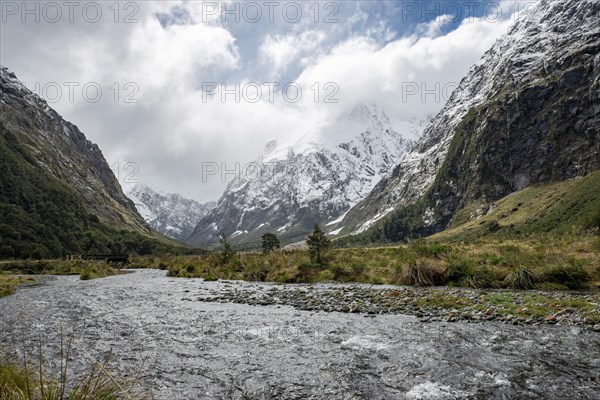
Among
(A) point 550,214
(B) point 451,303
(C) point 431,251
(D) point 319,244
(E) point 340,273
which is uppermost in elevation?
(A) point 550,214

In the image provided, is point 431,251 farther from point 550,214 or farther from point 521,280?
point 550,214

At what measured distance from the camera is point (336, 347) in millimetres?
15719

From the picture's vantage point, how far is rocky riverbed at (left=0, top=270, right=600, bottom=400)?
38.0 ft

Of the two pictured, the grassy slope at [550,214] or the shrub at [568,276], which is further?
the grassy slope at [550,214]

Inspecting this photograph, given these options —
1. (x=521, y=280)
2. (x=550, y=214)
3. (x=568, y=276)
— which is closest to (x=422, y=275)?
(x=521, y=280)

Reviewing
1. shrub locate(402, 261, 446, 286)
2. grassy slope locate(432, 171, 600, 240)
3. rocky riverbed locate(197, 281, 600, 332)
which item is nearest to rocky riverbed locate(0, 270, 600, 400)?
rocky riverbed locate(197, 281, 600, 332)

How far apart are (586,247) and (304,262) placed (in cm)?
2791

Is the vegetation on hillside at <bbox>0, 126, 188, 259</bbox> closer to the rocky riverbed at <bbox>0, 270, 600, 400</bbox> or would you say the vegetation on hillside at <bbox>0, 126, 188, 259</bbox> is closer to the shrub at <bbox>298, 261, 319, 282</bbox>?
the shrub at <bbox>298, 261, 319, 282</bbox>

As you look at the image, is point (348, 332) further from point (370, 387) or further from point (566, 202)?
point (566, 202)

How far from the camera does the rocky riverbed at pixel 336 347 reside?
11578mm

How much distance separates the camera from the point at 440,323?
62.1 ft

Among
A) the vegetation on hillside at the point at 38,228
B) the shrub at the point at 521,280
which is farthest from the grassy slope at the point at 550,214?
the vegetation on hillside at the point at 38,228

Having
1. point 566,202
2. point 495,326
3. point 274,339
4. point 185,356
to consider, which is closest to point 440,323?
point 495,326

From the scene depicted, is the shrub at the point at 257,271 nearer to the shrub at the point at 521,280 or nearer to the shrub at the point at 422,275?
the shrub at the point at 422,275
